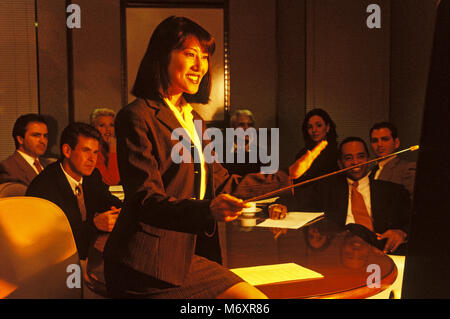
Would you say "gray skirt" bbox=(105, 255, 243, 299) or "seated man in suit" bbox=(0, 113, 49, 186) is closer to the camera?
"gray skirt" bbox=(105, 255, 243, 299)

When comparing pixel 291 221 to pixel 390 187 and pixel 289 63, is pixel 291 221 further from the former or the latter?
pixel 289 63

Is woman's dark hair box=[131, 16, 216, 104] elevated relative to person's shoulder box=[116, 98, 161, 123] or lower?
elevated

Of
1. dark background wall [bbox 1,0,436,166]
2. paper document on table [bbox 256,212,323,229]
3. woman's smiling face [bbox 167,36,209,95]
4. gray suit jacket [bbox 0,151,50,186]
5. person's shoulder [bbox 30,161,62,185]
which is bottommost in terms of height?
paper document on table [bbox 256,212,323,229]

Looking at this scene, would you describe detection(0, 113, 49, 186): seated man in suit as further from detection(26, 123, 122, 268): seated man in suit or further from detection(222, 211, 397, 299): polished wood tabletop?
detection(222, 211, 397, 299): polished wood tabletop

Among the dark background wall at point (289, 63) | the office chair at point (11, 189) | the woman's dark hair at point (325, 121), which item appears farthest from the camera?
the dark background wall at point (289, 63)

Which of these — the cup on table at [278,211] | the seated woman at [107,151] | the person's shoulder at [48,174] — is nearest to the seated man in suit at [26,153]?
the seated woman at [107,151]

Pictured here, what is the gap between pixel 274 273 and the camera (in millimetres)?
954

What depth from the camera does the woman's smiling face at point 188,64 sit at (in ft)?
3.18

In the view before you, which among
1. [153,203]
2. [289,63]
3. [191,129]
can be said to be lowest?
[153,203]

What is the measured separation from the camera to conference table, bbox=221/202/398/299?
861 millimetres

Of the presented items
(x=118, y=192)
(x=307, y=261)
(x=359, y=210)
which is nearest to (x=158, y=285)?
(x=307, y=261)

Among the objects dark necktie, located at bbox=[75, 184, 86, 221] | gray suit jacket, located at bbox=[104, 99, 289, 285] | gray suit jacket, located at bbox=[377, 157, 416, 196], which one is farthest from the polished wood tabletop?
gray suit jacket, located at bbox=[377, 157, 416, 196]

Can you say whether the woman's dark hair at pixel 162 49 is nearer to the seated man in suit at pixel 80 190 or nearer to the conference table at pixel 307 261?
the conference table at pixel 307 261

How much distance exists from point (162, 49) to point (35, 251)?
583 mm
